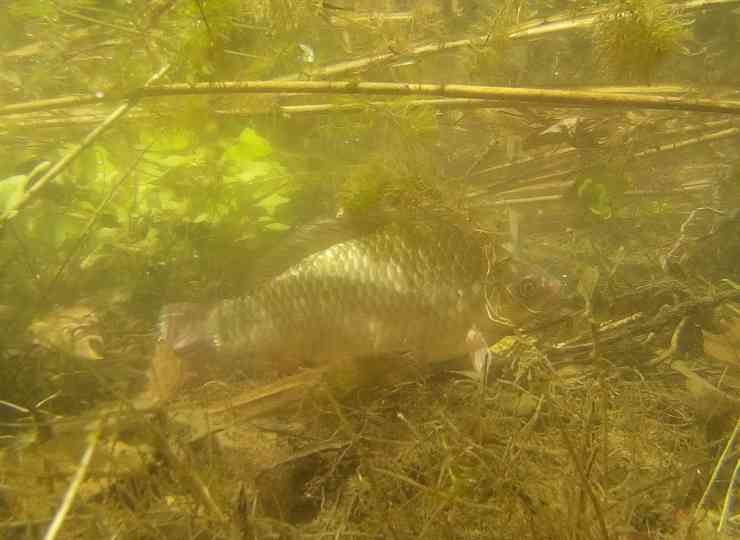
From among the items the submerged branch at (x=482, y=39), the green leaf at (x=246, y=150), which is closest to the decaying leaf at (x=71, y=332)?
the green leaf at (x=246, y=150)

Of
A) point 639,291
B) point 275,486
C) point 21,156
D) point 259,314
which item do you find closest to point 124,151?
point 21,156

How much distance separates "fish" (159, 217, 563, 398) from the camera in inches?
138

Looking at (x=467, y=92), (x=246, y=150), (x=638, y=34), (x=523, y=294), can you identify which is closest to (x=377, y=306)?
(x=523, y=294)

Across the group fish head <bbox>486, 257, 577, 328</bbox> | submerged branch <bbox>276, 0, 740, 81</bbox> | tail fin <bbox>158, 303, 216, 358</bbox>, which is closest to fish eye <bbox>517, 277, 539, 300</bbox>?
fish head <bbox>486, 257, 577, 328</bbox>

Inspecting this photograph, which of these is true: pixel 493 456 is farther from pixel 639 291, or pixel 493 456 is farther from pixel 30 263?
pixel 30 263

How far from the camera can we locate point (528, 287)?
12.1 ft

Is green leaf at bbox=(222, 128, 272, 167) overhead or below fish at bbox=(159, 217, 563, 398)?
overhead

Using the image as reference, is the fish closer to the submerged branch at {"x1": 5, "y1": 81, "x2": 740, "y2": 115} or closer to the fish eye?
the fish eye

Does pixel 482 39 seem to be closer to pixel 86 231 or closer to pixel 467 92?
pixel 467 92

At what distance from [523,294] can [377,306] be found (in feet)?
3.76

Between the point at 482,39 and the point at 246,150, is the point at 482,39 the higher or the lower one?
the higher one

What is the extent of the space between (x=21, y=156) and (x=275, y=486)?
4.27 metres

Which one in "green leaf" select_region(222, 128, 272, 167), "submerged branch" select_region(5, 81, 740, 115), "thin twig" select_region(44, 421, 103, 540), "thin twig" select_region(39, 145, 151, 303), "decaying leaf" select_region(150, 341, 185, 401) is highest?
"submerged branch" select_region(5, 81, 740, 115)

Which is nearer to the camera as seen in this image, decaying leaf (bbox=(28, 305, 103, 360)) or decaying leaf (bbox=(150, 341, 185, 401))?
decaying leaf (bbox=(150, 341, 185, 401))
